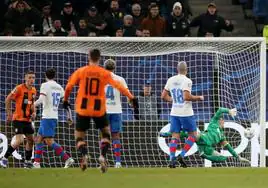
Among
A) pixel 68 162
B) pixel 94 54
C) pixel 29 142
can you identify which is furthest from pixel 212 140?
pixel 94 54

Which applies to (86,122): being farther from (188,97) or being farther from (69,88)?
(188,97)

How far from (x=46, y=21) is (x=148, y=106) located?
3.80m

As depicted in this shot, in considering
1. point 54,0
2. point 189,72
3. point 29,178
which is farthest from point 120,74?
point 29,178

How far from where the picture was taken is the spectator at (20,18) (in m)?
22.8

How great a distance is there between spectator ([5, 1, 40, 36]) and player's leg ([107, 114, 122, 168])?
15.1 ft

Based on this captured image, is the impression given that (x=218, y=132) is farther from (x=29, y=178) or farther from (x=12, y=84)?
(x=29, y=178)

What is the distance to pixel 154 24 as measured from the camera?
75.2 feet

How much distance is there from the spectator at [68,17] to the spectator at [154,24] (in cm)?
157

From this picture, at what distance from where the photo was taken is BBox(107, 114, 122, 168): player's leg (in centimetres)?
1884

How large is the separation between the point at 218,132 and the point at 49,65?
3.44 meters

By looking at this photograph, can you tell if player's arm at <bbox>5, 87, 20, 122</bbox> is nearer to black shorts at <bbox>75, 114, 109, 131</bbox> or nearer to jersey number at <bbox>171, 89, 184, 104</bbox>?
jersey number at <bbox>171, 89, 184, 104</bbox>

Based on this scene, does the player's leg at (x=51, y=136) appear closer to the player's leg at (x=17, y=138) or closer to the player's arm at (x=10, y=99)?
the player's leg at (x=17, y=138)

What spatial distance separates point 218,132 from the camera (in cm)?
1978

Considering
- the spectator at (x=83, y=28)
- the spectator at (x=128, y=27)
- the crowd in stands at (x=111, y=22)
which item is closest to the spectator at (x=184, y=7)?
the crowd in stands at (x=111, y=22)
